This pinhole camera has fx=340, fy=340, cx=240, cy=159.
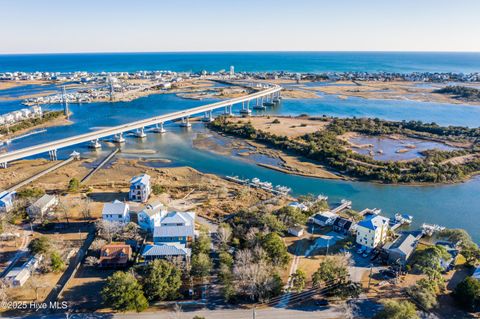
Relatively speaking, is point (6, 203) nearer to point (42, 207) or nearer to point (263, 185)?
point (42, 207)

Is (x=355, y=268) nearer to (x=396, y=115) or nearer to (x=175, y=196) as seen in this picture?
(x=175, y=196)

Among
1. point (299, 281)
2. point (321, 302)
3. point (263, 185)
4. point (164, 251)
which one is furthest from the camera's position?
point (263, 185)

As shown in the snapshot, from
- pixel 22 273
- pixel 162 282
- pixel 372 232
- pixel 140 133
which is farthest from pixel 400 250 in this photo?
pixel 140 133

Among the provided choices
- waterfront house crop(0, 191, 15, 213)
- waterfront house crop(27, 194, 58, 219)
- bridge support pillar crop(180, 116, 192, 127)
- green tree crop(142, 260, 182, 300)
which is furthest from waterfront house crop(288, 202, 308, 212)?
bridge support pillar crop(180, 116, 192, 127)

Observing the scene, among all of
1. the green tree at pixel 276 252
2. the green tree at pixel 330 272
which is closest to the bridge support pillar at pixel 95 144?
the green tree at pixel 276 252

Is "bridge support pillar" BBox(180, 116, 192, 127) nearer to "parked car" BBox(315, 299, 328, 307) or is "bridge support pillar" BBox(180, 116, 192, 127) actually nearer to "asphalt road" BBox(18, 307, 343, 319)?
"asphalt road" BBox(18, 307, 343, 319)

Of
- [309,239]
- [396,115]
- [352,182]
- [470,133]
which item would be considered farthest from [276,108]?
[309,239]

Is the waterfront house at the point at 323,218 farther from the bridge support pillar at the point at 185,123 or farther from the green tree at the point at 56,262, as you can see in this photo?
the bridge support pillar at the point at 185,123
